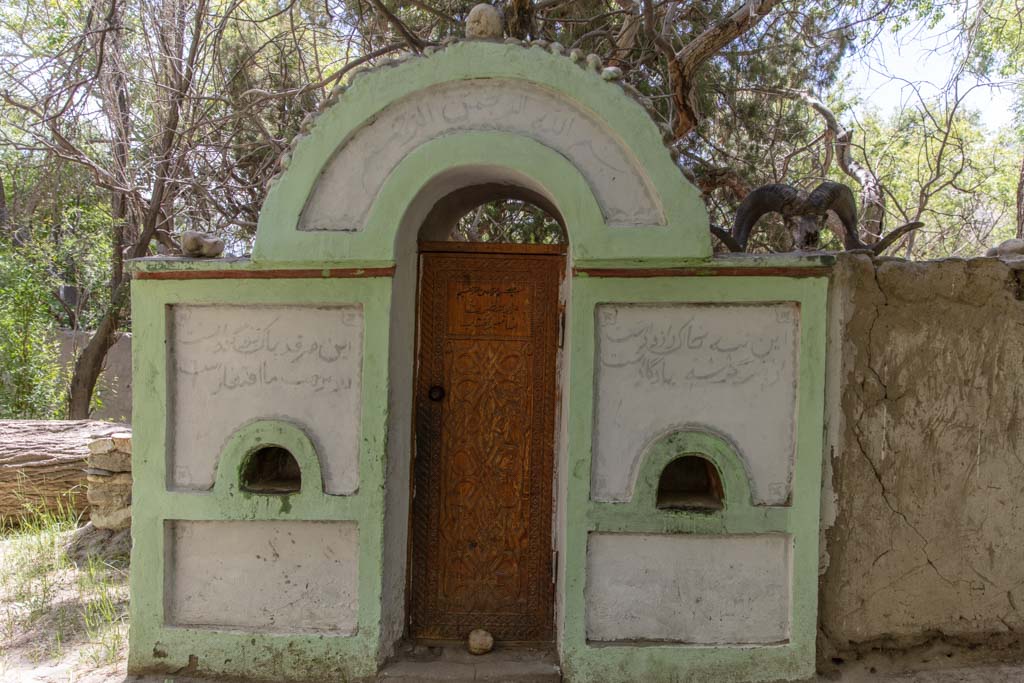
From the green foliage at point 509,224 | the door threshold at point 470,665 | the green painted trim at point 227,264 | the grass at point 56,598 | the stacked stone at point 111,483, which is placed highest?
the green foliage at point 509,224

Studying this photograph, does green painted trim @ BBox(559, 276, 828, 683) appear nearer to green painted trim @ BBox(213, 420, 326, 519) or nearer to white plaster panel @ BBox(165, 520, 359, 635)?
white plaster panel @ BBox(165, 520, 359, 635)

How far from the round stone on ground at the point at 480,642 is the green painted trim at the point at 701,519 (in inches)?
18.9

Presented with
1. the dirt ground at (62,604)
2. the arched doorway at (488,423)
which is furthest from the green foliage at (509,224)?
the dirt ground at (62,604)

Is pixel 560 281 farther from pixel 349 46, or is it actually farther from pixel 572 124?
pixel 349 46

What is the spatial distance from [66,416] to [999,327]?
33.9 ft

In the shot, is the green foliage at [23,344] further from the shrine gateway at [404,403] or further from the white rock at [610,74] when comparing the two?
the white rock at [610,74]

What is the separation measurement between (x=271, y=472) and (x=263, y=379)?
616 mm

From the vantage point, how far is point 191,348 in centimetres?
388

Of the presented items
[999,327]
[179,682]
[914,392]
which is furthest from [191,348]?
[999,327]

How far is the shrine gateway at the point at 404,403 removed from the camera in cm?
367

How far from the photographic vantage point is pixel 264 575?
12.6 feet

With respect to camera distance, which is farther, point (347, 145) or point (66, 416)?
point (66, 416)

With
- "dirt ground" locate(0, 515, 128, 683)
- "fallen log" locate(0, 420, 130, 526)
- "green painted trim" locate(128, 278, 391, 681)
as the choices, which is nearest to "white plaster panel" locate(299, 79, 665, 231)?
"green painted trim" locate(128, 278, 391, 681)

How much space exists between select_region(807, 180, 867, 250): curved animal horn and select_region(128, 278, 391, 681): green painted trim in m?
2.50
